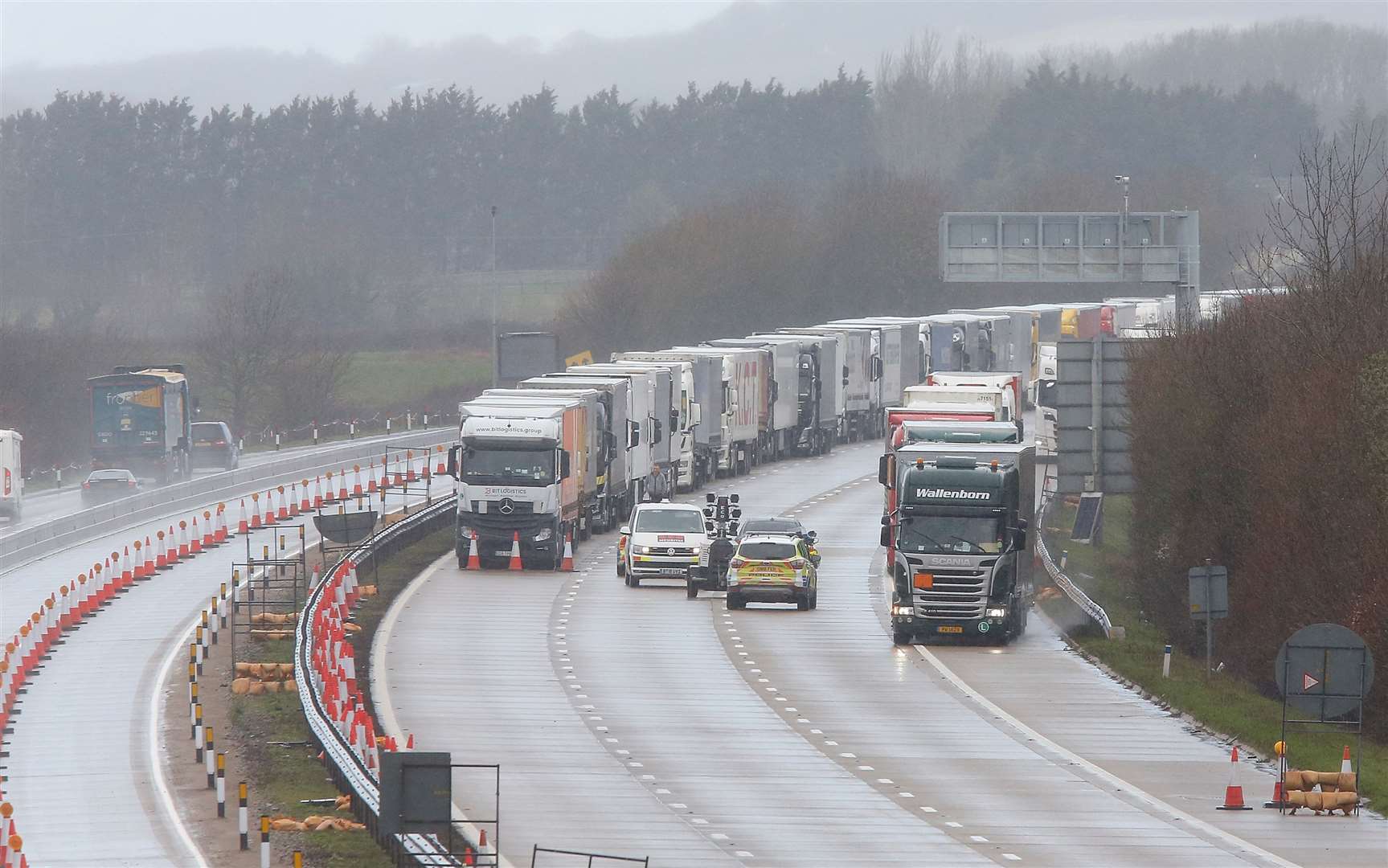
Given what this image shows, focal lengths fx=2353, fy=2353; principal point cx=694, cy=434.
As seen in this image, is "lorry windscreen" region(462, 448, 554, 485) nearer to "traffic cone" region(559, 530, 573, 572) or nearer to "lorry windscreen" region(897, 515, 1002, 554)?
"traffic cone" region(559, 530, 573, 572)

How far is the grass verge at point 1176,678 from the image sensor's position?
29.4 meters

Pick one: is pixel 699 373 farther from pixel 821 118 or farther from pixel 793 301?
pixel 821 118

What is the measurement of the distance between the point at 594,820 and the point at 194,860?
4112 mm

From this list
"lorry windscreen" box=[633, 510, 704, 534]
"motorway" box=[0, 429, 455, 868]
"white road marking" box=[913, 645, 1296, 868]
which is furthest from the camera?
"lorry windscreen" box=[633, 510, 704, 534]

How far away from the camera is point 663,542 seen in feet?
161

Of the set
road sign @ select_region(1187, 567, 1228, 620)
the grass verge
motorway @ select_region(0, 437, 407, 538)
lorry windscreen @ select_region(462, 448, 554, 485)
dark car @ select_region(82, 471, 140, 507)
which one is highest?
lorry windscreen @ select_region(462, 448, 554, 485)

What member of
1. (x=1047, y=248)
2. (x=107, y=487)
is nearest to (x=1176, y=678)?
(x=1047, y=248)

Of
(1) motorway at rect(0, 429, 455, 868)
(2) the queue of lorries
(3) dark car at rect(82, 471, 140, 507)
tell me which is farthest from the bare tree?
(1) motorway at rect(0, 429, 455, 868)

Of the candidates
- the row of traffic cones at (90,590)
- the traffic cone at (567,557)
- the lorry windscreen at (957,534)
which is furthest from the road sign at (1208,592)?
the traffic cone at (567,557)

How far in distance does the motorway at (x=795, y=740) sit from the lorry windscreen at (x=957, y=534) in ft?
6.07

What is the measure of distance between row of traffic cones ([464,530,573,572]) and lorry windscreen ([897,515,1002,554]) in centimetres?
1320

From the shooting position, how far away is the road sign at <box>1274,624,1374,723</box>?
82.4 feet

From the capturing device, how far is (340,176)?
161250 mm

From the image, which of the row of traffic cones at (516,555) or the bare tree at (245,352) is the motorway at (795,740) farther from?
the bare tree at (245,352)
